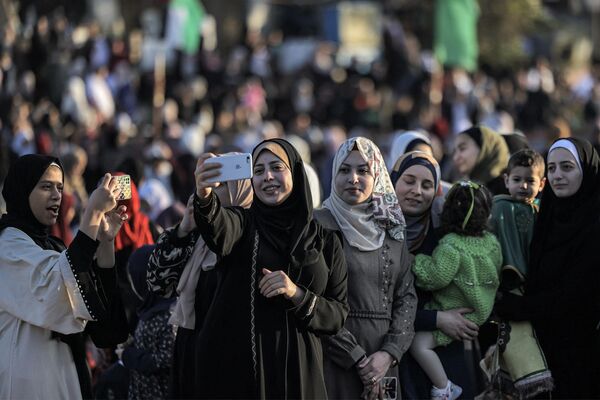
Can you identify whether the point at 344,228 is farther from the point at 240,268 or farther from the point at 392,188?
the point at 240,268

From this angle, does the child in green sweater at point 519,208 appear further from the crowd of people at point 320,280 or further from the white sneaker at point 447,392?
the white sneaker at point 447,392

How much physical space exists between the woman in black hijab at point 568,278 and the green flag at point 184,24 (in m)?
13.5

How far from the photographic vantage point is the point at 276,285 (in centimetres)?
468

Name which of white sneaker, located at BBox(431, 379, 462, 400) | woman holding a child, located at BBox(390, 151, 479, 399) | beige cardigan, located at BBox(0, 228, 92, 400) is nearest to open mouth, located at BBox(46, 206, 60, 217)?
beige cardigan, located at BBox(0, 228, 92, 400)

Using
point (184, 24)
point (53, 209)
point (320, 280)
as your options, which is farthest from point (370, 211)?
point (184, 24)

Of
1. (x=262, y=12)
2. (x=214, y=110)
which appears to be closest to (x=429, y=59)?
(x=214, y=110)

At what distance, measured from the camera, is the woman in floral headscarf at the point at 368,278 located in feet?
17.3

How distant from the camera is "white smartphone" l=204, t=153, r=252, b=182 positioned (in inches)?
179

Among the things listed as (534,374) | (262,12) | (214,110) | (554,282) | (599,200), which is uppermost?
(262,12)

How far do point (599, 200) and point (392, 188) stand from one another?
3.60ft

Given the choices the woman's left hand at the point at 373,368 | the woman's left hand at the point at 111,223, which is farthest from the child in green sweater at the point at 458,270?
the woman's left hand at the point at 111,223

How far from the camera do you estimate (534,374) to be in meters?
5.70

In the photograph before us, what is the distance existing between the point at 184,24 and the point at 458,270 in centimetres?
1415

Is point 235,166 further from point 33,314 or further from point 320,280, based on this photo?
point 33,314
